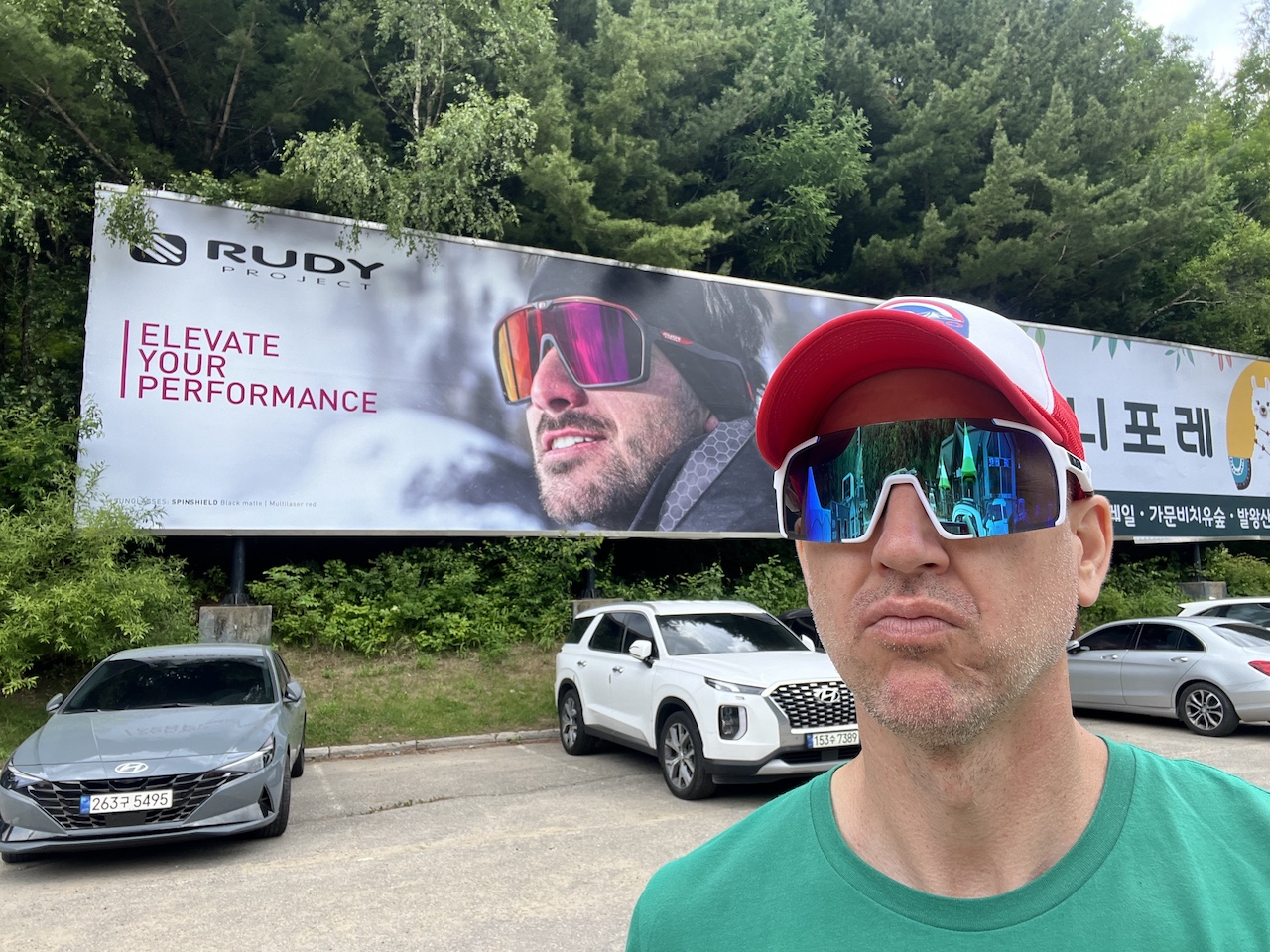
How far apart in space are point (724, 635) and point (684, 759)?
1594 mm

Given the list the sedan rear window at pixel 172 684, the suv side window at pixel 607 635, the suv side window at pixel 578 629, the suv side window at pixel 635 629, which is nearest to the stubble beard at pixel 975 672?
the sedan rear window at pixel 172 684

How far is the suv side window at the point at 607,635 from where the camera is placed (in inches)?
398

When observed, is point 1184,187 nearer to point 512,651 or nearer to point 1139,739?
point 1139,739

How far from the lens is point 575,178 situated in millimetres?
16984

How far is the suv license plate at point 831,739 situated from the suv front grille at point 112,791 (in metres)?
4.69

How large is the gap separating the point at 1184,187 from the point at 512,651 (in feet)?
68.1

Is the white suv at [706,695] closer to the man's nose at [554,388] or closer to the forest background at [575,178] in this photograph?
the forest background at [575,178]

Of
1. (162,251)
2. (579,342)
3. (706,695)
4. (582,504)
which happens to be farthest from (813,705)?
(162,251)

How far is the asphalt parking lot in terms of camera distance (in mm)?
5023

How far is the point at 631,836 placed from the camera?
690cm

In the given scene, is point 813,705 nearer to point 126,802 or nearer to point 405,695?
point 126,802

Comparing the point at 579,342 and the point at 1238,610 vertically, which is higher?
the point at 579,342

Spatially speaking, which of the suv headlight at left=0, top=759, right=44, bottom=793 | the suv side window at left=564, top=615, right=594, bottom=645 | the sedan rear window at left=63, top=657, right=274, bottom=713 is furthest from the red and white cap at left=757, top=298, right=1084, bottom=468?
the suv side window at left=564, top=615, right=594, bottom=645

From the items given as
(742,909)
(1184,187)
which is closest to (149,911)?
(742,909)
